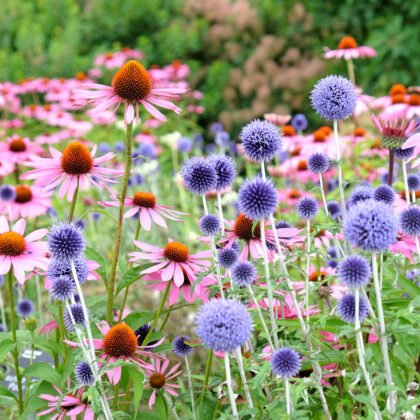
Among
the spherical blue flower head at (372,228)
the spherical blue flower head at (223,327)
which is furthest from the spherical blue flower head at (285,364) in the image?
the spherical blue flower head at (372,228)

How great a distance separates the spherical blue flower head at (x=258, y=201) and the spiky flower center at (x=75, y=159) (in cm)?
77

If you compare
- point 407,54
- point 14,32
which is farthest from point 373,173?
point 14,32

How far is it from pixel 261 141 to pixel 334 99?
24cm

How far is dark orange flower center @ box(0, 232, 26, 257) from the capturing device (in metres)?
2.20

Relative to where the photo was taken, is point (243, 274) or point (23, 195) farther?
point (23, 195)

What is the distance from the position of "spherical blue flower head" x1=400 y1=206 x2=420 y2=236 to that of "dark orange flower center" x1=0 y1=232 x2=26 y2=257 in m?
1.18

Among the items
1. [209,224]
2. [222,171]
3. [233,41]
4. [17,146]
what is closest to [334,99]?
[222,171]

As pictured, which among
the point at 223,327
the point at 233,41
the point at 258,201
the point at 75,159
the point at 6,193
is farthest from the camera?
the point at 233,41

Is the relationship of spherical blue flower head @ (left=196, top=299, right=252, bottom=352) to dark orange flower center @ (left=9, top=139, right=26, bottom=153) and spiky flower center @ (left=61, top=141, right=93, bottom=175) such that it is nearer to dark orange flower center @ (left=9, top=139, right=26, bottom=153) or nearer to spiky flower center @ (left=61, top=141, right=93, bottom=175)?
spiky flower center @ (left=61, top=141, right=93, bottom=175)

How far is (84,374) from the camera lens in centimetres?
192

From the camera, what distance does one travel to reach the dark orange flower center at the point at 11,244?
220cm

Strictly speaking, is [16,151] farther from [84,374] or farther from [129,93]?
[84,374]

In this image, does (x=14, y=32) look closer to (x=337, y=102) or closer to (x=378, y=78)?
(x=378, y=78)

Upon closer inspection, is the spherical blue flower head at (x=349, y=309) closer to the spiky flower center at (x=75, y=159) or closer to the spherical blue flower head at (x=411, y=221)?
the spherical blue flower head at (x=411, y=221)
